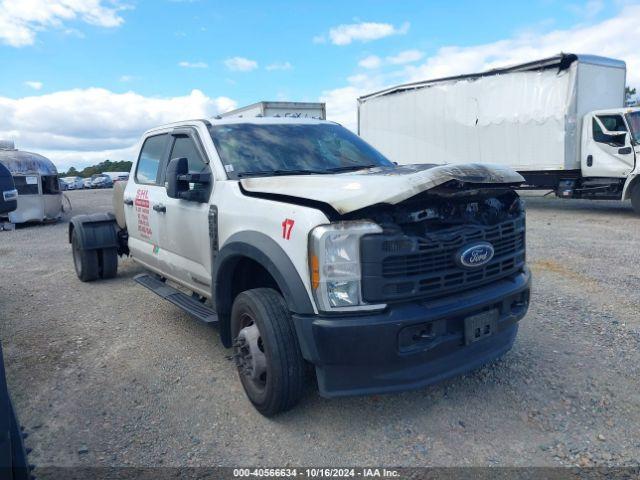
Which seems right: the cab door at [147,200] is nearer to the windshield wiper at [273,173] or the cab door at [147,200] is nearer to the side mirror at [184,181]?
the side mirror at [184,181]

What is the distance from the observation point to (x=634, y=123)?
465 inches

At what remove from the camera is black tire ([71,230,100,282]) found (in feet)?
21.8

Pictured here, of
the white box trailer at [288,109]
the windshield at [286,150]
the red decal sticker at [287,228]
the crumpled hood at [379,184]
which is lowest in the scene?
the red decal sticker at [287,228]

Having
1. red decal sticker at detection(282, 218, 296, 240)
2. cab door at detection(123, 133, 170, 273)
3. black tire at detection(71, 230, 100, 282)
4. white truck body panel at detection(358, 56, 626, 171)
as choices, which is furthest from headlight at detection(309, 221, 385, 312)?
white truck body panel at detection(358, 56, 626, 171)

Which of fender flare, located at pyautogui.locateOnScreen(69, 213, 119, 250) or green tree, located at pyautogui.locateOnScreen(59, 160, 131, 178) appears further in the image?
green tree, located at pyautogui.locateOnScreen(59, 160, 131, 178)

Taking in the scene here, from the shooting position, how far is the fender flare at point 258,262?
2.76 meters

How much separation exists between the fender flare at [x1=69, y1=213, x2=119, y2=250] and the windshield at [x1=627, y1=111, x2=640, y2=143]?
37.9ft

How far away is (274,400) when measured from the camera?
9.73ft

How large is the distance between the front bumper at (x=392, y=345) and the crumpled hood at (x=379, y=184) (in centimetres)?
60

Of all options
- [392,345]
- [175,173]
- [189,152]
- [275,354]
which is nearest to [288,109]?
[189,152]

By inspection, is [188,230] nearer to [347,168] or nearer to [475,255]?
[347,168]

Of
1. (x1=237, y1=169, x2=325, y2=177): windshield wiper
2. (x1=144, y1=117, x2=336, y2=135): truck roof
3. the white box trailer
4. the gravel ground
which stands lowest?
the gravel ground

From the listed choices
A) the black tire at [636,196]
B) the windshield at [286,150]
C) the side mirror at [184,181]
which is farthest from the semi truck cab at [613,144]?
the side mirror at [184,181]

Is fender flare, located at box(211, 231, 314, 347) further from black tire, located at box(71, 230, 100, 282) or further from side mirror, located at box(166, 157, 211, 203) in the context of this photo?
black tire, located at box(71, 230, 100, 282)
